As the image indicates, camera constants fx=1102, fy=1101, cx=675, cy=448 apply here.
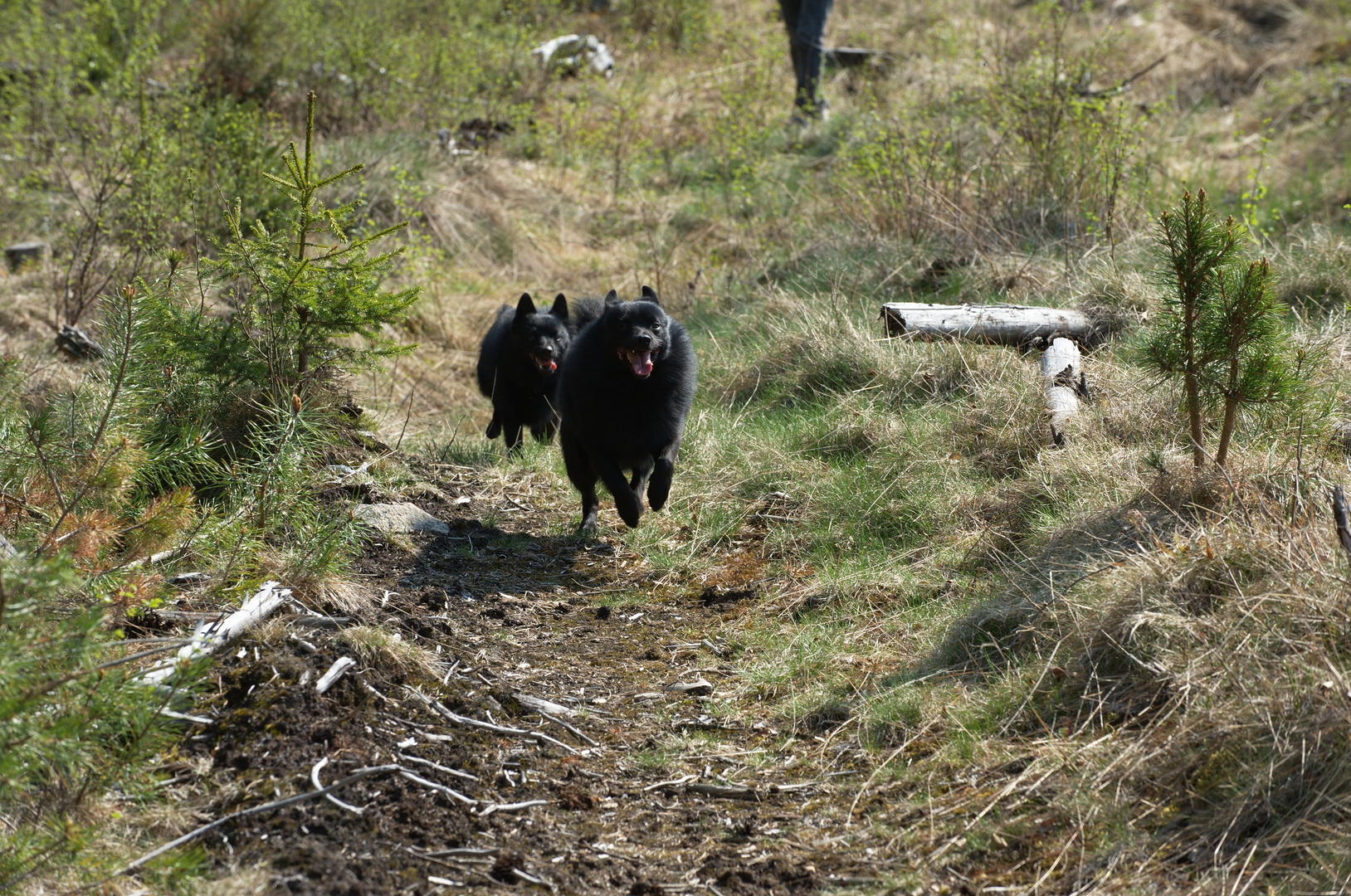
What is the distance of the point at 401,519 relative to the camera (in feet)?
19.2

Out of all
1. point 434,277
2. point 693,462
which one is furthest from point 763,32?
point 693,462

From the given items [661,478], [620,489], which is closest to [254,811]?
[620,489]

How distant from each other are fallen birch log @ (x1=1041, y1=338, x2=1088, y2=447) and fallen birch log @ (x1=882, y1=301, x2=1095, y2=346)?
0.55 ft

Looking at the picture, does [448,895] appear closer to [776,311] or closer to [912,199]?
[776,311]

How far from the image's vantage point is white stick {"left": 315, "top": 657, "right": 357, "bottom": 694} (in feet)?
11.5

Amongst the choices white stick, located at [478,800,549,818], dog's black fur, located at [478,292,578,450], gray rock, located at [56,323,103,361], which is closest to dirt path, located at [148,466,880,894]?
white stick, located at [478,800,549,818]

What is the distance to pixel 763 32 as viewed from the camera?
17875 mm

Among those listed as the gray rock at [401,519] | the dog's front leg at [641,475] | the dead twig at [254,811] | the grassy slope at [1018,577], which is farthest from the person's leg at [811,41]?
the dead twig at [254,811]

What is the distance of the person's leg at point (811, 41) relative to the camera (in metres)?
13.6

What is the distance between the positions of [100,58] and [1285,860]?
13.2 m

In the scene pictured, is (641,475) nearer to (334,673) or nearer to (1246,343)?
(334,673)

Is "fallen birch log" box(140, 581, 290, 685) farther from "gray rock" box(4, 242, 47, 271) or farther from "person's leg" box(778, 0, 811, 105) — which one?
"person's leg" box(778, 0, 811, 105)

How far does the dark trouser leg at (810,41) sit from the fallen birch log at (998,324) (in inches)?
274

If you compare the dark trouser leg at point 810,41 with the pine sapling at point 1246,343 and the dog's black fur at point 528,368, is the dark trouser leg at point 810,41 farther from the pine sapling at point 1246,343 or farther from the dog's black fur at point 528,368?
the pine sapling at point 1246,343
